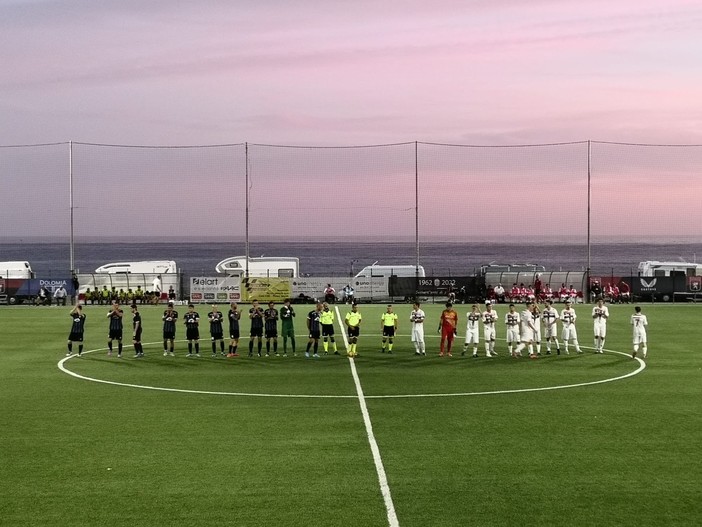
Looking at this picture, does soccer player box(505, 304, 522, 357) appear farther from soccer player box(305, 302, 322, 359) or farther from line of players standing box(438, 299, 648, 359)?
soccer player box(305, 302, 322, 359)

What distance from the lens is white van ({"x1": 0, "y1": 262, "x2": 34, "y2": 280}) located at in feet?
216

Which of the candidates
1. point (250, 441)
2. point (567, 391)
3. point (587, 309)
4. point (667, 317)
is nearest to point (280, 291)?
point (587, 309)

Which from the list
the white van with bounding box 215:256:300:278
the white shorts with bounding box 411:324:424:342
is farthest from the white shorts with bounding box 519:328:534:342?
the white van with bounding box 215:256:300:278

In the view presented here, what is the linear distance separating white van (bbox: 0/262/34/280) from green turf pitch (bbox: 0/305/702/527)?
41.5 m

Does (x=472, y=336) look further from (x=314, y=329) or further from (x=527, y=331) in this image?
(x=314, y=329)

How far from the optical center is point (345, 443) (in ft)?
52.9

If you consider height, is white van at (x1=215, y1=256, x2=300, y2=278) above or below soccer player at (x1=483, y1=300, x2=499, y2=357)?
above

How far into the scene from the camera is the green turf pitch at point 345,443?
12.3m

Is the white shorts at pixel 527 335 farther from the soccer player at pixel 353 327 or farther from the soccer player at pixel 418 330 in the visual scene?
the soccer player at pixel 353 327

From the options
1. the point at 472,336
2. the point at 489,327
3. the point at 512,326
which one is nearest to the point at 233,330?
the point at 472,336

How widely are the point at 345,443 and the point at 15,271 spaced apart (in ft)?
190

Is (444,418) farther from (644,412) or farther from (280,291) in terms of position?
(280,291)

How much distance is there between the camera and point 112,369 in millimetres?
26188

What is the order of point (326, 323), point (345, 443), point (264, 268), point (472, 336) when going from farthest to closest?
point (264, 268) < point (326, 323) < point (472, 336) < point (345, 443)
